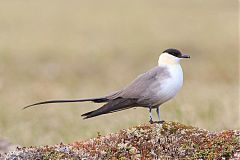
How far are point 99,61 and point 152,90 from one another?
51.7ft

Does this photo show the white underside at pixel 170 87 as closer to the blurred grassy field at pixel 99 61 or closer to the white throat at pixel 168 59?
the white throat at pixel 168 59

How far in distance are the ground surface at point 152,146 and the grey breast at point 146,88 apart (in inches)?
12.6

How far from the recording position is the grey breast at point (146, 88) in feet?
22.0

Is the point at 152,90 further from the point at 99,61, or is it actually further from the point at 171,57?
the point at 99,61

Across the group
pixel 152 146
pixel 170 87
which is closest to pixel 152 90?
pixel 170 87

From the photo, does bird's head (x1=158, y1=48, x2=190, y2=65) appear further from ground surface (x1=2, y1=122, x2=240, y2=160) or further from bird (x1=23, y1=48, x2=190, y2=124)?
ground surface (x1=2, y1=122, x2=240, y2=160)

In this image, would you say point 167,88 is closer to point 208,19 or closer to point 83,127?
point 83,127

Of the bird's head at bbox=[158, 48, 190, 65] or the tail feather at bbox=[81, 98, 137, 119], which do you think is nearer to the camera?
the tail feather at bbox=[81, 98, 137, 119]

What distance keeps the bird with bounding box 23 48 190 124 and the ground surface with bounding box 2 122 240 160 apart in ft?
1.00

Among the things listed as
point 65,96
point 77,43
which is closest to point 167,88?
point 65,96

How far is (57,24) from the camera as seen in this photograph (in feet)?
104

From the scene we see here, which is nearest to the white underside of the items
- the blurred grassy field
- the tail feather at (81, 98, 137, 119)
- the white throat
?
the white throat

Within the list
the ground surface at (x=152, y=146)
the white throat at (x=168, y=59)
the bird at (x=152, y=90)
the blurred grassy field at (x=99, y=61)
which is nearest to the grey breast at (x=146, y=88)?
the bird at (x=152, y=90)

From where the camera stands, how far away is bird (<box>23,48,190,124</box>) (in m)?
6.65
